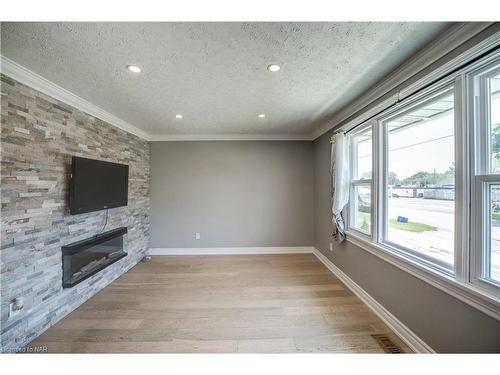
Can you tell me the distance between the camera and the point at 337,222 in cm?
283

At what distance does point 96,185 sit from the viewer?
2.41 metres

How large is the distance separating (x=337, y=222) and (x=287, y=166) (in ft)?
5.31

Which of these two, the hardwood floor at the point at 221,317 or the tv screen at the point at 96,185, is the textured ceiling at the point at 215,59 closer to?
the tv screen at the point at 96,185

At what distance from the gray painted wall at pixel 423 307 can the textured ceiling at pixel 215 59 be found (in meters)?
1.88

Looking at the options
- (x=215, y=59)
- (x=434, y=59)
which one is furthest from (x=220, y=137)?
(x=434, y=59)

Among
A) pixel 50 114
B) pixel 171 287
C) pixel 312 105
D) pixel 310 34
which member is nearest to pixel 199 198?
pixel 171 287

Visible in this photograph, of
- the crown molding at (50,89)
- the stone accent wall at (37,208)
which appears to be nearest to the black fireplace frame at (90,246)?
the stone accent wall at (37,208)

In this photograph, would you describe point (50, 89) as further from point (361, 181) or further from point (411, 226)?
point (411, 226)

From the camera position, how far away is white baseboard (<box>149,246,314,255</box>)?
12.9 feet

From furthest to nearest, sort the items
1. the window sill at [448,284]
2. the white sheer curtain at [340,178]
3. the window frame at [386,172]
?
1. the white sheer curtain at [340,178]
2. the window frame at [386,172]
3. the window sill at [448,284]

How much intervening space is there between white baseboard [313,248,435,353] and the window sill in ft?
1.70

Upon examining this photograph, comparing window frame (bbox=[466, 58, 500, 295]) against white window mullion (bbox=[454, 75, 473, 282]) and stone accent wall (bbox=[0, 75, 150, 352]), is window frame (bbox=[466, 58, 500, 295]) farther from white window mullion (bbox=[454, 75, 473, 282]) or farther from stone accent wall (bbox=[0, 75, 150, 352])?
stone accent wall (bbox=[0, 75, 150, 352])

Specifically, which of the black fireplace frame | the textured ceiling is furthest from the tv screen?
the textured ceiling

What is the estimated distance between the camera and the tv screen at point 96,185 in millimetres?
2086
